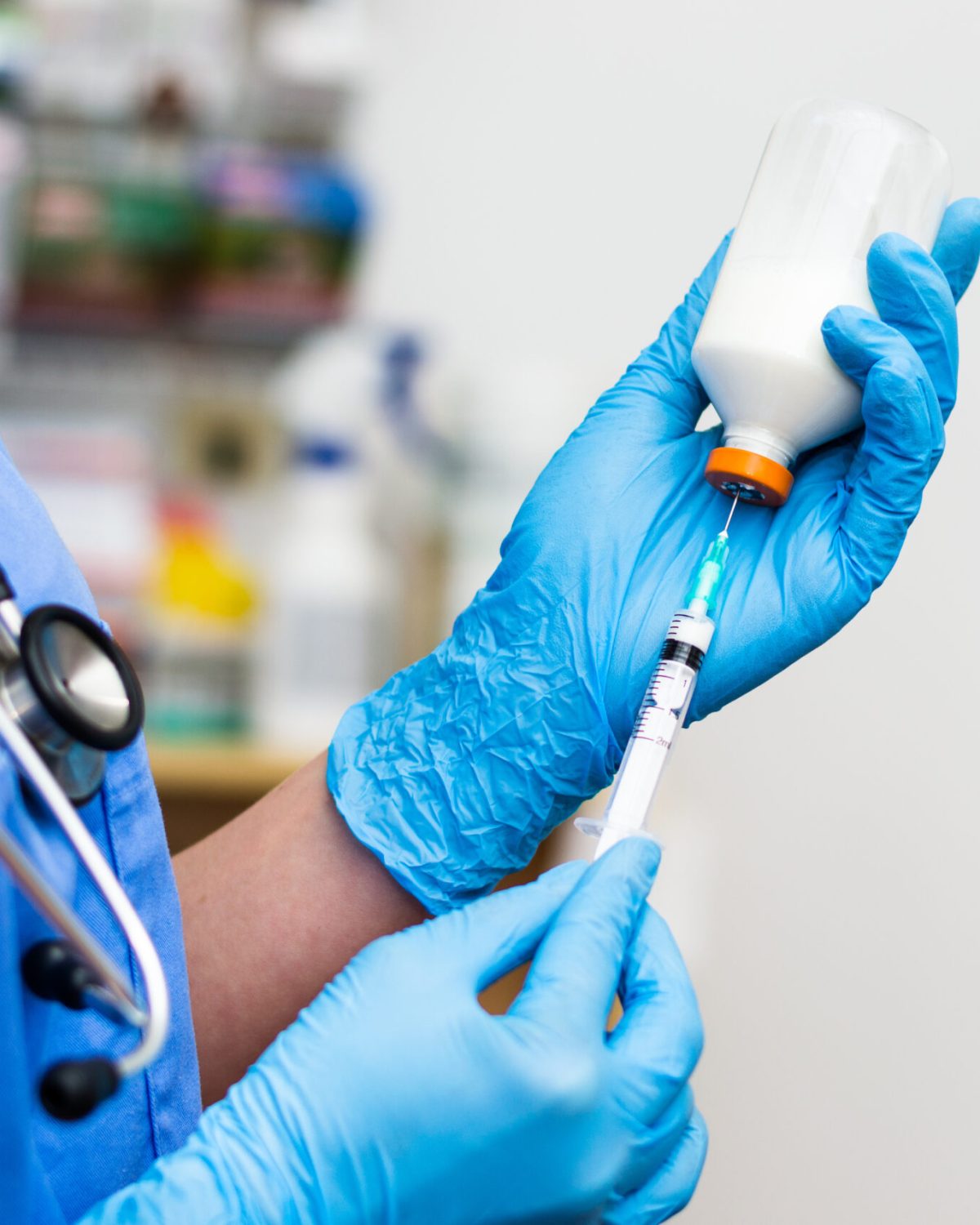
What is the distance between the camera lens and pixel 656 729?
2.56ft

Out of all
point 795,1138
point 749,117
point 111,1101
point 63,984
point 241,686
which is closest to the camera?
point 63,984

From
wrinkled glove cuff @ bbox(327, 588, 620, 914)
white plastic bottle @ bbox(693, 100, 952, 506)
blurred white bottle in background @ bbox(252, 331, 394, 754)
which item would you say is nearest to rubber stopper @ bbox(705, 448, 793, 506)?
white plastic bottle @ bbox(693, 100, 952, 506)

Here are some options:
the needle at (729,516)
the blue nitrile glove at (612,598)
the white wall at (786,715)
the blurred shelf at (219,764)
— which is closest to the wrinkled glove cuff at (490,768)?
the blue nitrile glove at (612,598)

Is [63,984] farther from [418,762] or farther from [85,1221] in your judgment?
[418,762]

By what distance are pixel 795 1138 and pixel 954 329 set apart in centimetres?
102

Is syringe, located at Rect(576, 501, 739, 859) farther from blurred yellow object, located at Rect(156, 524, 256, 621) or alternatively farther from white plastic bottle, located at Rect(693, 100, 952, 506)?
blurred yellow object, located at Rect(156, 524, 256, 621)

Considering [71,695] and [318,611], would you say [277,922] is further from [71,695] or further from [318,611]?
[318,611]

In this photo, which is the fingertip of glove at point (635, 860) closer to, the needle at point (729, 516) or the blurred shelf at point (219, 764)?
the needle at point (729, 516)

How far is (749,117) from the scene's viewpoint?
1.60 m

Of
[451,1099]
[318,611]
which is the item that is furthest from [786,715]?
[451,1099]

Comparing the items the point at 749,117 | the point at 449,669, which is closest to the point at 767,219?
the point at 449,669

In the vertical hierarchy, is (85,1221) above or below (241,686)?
above

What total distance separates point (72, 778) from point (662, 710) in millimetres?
345

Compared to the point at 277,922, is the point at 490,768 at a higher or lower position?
higher
